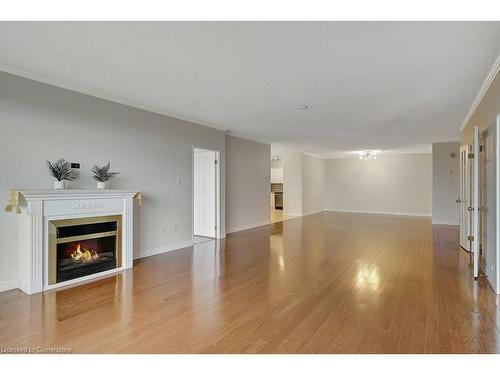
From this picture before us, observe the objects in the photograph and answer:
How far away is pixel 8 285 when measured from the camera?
319 centimetres

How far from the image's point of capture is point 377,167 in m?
11.6

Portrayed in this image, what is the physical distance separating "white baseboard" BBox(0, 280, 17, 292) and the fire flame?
24.2 inches

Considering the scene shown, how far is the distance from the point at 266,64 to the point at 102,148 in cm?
267

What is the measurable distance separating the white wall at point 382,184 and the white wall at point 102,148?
775cm

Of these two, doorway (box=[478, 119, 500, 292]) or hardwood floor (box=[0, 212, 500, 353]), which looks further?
doorway (box=[478, 119, 500, 292])

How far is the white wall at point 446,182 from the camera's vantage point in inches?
325

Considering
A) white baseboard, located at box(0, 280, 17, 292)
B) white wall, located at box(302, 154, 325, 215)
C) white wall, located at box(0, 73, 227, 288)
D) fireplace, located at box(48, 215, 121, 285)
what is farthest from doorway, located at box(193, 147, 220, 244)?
white wall, located at box(302, 154, 325, 215)

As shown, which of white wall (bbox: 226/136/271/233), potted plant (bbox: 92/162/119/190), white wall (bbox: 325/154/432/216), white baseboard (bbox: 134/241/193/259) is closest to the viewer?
potted plant (bbox: 92/162/119/190)

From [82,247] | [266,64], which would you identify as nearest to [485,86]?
[266,64]

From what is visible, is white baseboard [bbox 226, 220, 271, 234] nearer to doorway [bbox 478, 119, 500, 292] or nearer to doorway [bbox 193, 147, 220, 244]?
doorway [bbox 193, 147, 220, 244]

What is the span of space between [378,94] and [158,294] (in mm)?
3693

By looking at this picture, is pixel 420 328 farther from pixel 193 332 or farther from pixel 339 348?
pixel 193 332

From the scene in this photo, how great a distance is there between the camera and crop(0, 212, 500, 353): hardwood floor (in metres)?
2.13

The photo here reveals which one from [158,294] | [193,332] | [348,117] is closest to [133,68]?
[158,294]
